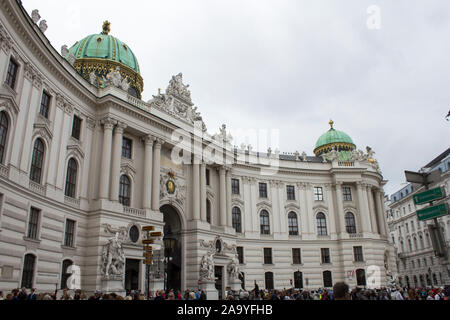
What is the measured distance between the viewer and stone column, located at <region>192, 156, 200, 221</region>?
3970cm

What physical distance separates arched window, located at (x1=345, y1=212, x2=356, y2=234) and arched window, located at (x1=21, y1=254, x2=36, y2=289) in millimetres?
42164

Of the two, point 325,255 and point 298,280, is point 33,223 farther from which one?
point 325,255

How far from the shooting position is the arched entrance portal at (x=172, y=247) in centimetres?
3772

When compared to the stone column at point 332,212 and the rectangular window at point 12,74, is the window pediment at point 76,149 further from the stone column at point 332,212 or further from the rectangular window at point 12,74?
the stone column at point 332,212

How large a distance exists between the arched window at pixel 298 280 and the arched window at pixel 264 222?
659 cm

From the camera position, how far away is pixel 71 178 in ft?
99.1

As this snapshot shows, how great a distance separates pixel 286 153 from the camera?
2366 inches

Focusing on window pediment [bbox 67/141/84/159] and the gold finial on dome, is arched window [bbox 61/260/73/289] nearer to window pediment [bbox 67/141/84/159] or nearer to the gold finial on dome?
window pediment [bbox 67/141/84/159]

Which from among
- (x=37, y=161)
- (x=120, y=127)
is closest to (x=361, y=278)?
(x=120, y=127)

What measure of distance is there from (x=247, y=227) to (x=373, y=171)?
73.0 feet

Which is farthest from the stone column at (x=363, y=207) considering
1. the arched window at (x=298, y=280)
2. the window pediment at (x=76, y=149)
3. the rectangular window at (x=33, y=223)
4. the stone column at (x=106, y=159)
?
the rectangular window at (x=33, y=223)

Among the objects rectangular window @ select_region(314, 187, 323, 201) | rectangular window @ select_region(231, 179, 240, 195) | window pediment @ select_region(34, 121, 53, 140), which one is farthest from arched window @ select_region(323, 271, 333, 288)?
window pediment @ select_region(34, 121, 53, 140)

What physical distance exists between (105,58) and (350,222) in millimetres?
39360
